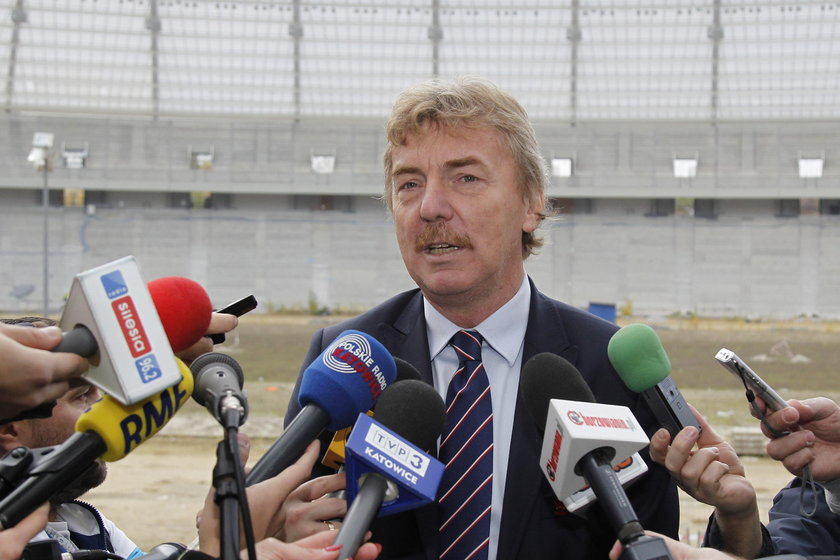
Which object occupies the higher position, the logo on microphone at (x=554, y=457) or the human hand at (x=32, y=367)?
the human hand at (x=32, y=367)

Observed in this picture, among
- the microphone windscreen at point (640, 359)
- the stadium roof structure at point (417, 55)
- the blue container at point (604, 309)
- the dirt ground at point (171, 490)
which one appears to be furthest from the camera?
the stadium roof structure at point (417, 55)

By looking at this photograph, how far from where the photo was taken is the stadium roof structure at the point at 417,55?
35.8 m

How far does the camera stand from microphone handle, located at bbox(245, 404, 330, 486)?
167 centimetres

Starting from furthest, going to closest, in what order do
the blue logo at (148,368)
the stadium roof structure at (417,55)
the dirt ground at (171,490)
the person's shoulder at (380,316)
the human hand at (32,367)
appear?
the stadium roof structure at (417,55) < the dirt ground at (171,490) < the person's shoulder at (380,316) < the blue logo at (148,368) < the human hand at (32,367)

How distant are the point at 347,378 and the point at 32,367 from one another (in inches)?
26.2

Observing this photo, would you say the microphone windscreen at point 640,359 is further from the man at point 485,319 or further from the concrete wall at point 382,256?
the concrete wall at point 382,256

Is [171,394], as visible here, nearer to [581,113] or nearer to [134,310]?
[134,310]

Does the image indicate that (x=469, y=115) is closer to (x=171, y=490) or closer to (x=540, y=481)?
(x=540, y=481)

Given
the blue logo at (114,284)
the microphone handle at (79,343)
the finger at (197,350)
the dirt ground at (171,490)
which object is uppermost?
the blue logo at (114,284)

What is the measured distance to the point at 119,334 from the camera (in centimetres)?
149

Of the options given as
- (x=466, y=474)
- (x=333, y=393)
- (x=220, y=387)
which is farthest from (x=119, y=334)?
(x=466, y=474)

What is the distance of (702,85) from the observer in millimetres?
36406

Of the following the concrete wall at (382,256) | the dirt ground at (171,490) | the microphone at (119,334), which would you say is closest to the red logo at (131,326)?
the microphone at (119,334)

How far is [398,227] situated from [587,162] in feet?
115
